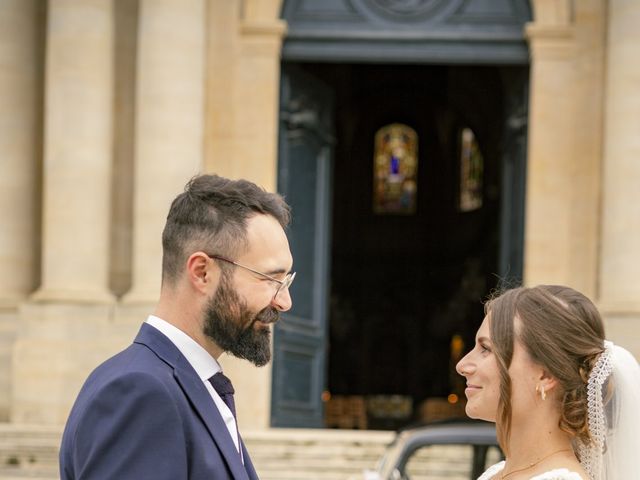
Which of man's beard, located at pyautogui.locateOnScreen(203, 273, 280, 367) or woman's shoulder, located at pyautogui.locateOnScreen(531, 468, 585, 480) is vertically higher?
man's beard, located at pyautogui.locateOnScreen(203, 273, 280, 367)

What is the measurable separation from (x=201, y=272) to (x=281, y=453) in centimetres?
962

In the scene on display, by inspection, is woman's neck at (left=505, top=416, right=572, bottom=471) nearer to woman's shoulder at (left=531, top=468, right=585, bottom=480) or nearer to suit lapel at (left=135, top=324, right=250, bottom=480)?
woman's shoulder at (left=531, top=468, right=585, bottom=480)

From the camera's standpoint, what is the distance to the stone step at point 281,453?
11797mm

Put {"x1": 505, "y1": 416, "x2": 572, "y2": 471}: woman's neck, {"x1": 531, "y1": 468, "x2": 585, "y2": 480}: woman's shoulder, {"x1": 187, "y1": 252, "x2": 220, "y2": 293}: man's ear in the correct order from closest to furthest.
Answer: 1. {"x1": 187, "y1": 252, "x2": 220, "y2": 293}: man's ear
2. {"x1": 531, "y1": 468, "x2": 585, "y2": 480}: woman's shoulder
3. {"x1": 505, "y1": 416, "x2": 572, "y2": 471}: woman's neck

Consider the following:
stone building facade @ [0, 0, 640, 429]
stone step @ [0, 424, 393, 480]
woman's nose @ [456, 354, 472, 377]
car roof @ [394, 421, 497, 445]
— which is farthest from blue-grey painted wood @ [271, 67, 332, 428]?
woman's nose @ [456, 354, 472, 377]

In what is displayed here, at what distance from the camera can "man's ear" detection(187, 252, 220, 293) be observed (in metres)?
2.79

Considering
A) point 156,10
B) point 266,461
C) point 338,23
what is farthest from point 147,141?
point 266,461

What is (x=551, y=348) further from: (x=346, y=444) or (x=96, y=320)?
(x=96, y=320)

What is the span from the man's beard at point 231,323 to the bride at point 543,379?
571 mm

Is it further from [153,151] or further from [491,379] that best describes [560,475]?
[153,151]

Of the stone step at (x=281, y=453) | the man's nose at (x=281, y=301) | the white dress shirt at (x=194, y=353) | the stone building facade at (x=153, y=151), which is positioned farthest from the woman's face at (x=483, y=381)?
the stone building facade at (x=153, y=151)

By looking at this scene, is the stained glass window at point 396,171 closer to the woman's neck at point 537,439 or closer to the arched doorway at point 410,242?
the arched doorway at point 410,242

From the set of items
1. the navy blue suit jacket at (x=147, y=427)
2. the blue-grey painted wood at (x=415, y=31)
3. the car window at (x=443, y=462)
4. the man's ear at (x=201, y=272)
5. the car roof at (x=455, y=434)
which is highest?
the blue-grey painted wood at (x=415, y=31)

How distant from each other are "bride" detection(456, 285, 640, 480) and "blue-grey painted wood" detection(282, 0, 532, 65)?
11.2m
